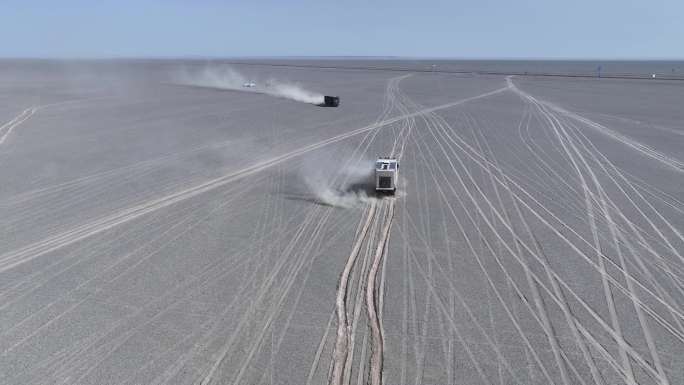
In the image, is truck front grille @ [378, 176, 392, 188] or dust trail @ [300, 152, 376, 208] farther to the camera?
dust trail @ [300, 152, 376, 208]

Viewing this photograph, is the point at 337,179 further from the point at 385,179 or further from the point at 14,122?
the point at 14,122

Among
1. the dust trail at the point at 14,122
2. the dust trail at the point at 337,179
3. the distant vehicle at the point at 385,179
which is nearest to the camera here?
the distant vehicle at the point at 385,179

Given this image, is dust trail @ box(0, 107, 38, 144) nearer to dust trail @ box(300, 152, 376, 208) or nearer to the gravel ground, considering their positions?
the gravel ground

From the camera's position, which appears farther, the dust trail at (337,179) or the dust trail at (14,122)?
the dust trail at (14,122)

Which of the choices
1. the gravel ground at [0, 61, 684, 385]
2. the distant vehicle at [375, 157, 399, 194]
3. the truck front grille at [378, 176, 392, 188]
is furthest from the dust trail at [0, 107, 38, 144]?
the truck front grille at [378, 176, 392, 188]

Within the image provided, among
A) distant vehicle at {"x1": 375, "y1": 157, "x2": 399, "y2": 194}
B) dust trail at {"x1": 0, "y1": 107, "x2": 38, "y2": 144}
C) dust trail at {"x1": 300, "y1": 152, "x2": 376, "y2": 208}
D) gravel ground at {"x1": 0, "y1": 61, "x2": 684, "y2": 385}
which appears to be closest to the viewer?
gravel ground at {"x1": 0, "y1": 61, "x2": 684, "y2": 385}

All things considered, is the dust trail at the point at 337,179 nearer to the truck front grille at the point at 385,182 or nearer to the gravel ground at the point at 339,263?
the gravel ground at the point at 339,263

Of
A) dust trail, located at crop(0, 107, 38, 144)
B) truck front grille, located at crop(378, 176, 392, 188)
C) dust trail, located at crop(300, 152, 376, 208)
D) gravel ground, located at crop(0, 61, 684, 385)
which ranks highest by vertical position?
dust trail, located at crop(0, 107, 38, 144)

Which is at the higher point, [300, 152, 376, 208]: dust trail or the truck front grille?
the truck front grille

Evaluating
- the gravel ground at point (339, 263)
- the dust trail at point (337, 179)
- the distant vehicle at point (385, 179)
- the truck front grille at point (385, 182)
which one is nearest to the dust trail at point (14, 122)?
the gravel ground at point (339, 263)

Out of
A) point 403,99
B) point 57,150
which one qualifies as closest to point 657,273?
point 57,150

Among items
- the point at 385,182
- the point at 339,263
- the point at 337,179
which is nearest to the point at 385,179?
the point at 385,182
